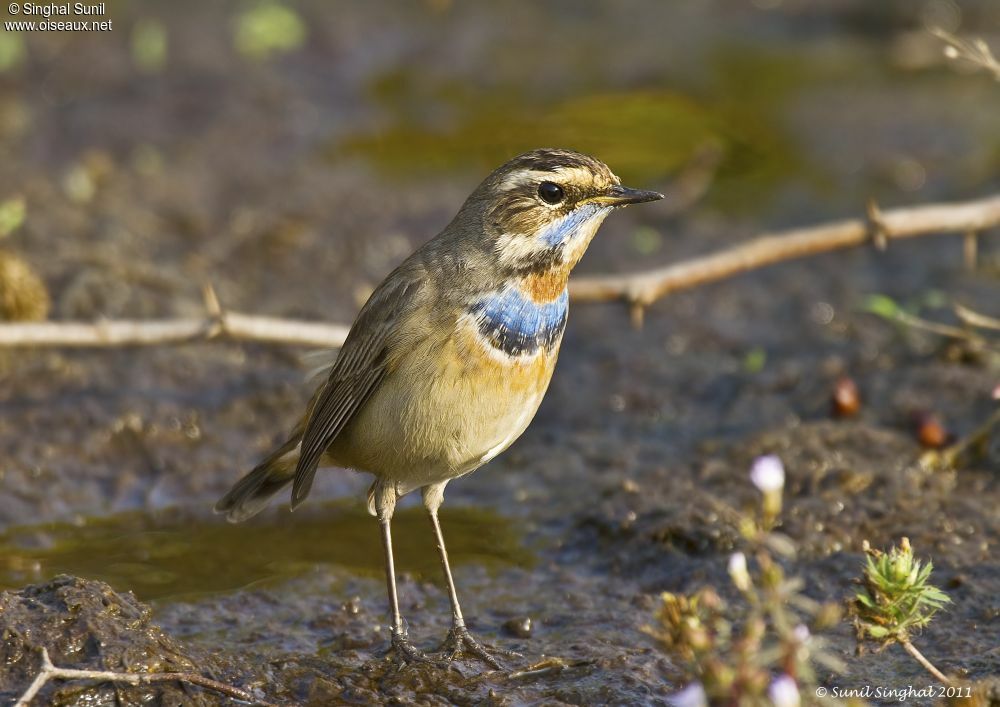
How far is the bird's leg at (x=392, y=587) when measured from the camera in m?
6.01

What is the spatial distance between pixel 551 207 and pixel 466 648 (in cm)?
199

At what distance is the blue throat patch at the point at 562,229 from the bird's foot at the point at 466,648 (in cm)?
177

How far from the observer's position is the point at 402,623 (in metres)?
6.21

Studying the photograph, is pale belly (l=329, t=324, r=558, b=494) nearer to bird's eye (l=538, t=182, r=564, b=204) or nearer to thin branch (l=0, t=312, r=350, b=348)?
bird's eye (l=538, t=182, r=564, b=204)

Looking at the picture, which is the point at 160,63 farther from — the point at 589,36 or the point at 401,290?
the point at 401,290

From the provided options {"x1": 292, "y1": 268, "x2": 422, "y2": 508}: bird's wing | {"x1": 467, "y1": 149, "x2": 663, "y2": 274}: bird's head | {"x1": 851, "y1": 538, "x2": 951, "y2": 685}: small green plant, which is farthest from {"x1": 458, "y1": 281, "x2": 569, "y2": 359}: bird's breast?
{"x1": 851, "y1": 538, "x2": 951, "y2": 685}: small green plant

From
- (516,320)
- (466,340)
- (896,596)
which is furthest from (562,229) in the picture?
(896,596)

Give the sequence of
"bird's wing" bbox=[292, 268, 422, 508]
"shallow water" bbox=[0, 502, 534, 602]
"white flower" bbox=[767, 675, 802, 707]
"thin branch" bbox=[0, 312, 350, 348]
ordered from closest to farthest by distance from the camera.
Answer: "white flower" bbox=[767, 675, 802, 707], "bird's wing" bbox=[292, 268, 422, 508], "shallow water" bbox=[0, 502, 534, 602], "thin branch" bbox=[0, 312, 350, 348]

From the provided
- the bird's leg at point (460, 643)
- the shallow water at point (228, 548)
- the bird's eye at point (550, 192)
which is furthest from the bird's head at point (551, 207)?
the shallow water at point (228, 548)

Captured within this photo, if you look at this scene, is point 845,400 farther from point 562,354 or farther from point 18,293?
point 18,293

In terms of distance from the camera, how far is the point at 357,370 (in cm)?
630

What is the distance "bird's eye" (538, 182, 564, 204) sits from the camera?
20.1 ft

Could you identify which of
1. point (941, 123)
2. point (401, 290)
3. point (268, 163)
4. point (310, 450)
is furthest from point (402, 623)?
point (941, 123)

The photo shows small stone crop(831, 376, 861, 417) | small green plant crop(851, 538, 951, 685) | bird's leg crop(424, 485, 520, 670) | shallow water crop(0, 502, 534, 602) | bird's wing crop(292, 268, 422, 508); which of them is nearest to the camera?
small green plant crop(851, 538, 951, 685)
